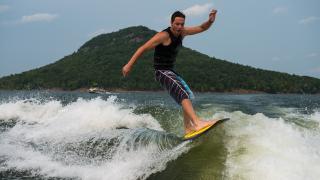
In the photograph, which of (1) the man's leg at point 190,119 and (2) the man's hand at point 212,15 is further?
(2) the man's hand at point 212,15

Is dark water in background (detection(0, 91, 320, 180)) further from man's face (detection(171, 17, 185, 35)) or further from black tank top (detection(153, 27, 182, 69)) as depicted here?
man's face (detection(171, 17, 185, 35))

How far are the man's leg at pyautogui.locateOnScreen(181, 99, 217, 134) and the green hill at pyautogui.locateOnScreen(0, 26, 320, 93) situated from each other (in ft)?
296

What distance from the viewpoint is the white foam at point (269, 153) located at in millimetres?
4973

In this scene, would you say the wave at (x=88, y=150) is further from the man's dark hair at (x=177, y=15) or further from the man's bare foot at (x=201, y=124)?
the man's dark hair at (x=177, y=15)

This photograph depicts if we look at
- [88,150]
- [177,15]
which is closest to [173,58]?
[177,15]

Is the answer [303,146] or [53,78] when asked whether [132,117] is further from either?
[53,78]

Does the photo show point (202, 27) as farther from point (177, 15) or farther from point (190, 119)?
point (190, 119)

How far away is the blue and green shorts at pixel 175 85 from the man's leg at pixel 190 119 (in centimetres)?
11

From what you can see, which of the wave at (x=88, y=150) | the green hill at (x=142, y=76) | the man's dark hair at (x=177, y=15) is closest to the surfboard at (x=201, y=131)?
the wave at (x=88, y=150)

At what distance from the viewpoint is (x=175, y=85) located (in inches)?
284

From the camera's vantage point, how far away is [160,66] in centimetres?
732

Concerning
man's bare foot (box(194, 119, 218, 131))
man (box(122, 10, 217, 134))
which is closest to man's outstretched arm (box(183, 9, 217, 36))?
man (box(122, 10, 217, 134))

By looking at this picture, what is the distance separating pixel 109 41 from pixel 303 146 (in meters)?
156

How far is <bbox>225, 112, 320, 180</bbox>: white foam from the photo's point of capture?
4.97 metres
